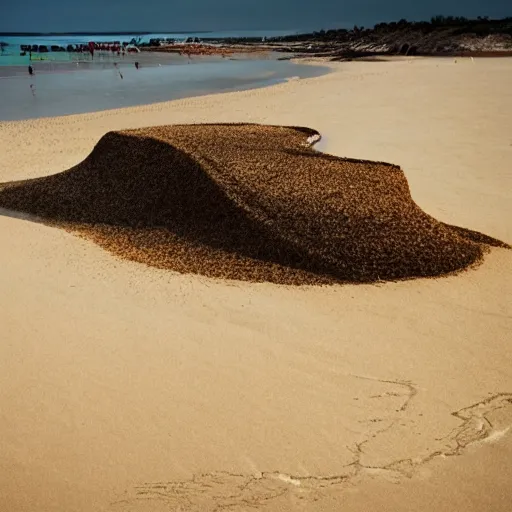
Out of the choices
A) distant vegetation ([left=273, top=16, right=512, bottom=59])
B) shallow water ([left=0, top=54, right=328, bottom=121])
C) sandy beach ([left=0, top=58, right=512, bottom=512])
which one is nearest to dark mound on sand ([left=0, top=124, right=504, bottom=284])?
sandy beach ([left=0, top=58, right=512, bottom=512])

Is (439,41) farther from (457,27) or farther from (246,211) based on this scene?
(246,211)

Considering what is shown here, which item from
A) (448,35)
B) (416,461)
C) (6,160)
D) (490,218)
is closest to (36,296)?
(416,461)

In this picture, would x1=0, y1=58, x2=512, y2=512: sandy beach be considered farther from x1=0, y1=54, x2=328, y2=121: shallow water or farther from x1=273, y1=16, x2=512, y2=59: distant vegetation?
x1=273, y1=16, x2=512, y2=59: distant vegetation

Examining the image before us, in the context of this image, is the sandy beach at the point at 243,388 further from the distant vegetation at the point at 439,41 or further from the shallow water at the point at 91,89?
the distant vegetation at the point at 439,41

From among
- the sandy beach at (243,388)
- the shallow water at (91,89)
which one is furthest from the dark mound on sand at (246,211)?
the shallow water at (91,89)

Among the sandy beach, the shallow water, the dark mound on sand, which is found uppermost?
the dark mound on sand

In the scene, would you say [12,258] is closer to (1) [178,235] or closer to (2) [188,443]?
(1) [178,235]
